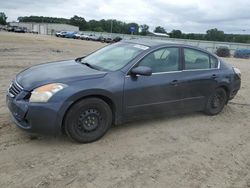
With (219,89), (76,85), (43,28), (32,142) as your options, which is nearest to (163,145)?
(76,85)

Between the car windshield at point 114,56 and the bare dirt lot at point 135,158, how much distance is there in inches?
43.0

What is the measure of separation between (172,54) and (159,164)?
7.68 ft

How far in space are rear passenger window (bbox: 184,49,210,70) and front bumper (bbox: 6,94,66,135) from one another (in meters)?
2.76

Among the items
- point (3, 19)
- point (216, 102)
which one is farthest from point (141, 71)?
point (3, 19)

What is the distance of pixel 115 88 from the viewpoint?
4.97 m

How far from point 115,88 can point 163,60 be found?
126 cm

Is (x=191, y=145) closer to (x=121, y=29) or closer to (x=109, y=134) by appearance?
(x=109, y=134)

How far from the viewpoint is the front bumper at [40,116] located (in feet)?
14.4

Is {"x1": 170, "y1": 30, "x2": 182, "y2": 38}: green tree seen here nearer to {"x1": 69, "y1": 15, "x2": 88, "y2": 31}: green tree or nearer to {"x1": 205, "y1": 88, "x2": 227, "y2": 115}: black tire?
{"x1": 69, "y1": 15, "x2": 88, "y2": 31}: green tree

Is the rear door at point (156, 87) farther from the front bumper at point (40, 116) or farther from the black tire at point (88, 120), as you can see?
the front bumper at point (40, 116)

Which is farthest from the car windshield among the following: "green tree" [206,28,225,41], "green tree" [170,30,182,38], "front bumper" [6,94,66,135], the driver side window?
"green tree" [170,30,182,38]

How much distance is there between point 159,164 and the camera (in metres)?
4.34

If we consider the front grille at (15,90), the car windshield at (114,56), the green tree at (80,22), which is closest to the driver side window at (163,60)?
the car windshield at (114,56)

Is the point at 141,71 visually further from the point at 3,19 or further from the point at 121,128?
the point at 3,19
